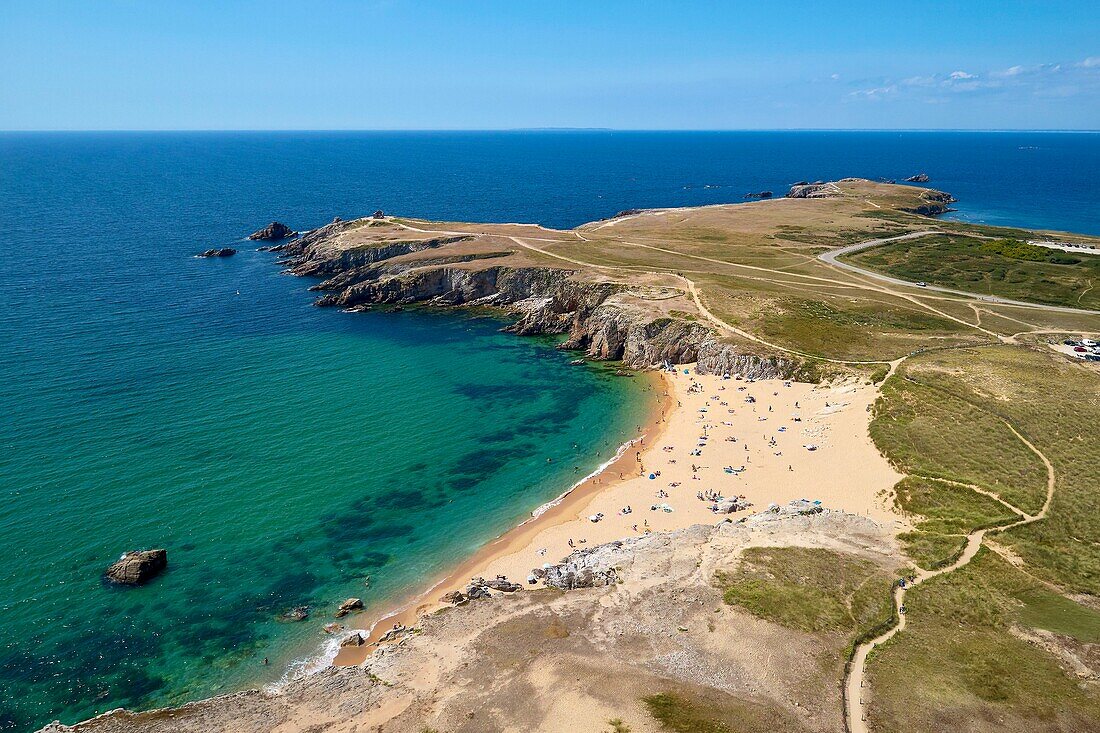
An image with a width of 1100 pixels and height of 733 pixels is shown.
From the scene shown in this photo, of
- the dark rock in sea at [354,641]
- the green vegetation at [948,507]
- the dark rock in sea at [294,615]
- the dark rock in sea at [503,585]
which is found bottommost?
the dark rock in sea at [294,615]

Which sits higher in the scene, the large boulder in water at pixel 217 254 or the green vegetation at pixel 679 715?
the large boulder in water at pixel 217 254

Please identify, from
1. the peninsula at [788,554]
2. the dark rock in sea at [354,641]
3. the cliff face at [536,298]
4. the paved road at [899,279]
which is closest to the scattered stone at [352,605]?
the peninsula at [788,554]

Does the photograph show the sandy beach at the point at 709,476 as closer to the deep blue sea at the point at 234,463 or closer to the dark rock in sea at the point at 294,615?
the deep blue sea at the point at 234,463

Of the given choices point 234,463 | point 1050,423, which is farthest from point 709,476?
point 234,463

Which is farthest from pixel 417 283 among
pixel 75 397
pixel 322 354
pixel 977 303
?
pixel 977 303

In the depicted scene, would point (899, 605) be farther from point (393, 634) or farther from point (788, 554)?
point (393, 634)

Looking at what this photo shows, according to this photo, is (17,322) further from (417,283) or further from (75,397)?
(417,283)
